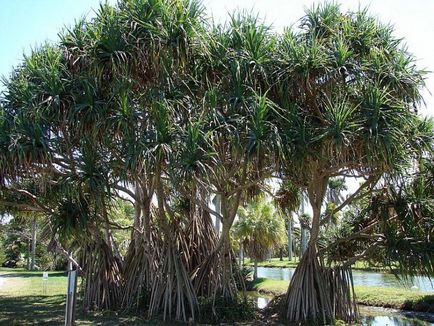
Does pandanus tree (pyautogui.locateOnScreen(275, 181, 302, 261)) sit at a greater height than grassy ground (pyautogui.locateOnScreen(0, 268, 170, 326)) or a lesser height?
greater

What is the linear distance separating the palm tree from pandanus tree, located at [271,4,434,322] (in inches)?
487

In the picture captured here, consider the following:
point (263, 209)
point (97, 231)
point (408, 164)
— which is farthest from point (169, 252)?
point (263, 209)

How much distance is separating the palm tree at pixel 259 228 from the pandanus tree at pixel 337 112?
12378 mm

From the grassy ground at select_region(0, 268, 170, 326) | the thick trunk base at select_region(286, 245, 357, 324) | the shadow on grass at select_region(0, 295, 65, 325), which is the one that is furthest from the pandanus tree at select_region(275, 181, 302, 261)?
the shadow on grass at select_region(0, 295, 65, 325)

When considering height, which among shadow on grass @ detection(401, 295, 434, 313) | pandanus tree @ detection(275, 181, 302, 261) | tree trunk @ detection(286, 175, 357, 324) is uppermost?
pandanus tree @ detection(275, 181, 302, 261)

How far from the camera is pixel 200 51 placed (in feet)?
34.2

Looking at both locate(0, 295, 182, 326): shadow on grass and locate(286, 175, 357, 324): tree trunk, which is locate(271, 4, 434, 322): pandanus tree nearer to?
locate(286, 175, 357, 324): tree trunk

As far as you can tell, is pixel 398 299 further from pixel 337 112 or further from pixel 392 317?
pixel 337 112

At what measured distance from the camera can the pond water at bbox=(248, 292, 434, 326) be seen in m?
12.5

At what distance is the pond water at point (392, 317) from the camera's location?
41.0 feet

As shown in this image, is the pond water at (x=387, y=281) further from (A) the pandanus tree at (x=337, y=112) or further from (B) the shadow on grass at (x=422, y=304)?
(A) the pandanus tree at (x=337, y=112)

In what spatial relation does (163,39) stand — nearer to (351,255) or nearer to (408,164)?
(408,164)

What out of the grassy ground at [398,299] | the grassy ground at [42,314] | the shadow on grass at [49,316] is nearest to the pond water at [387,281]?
the grassy ground at [398,299]

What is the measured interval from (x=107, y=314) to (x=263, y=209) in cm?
Result: 1354
